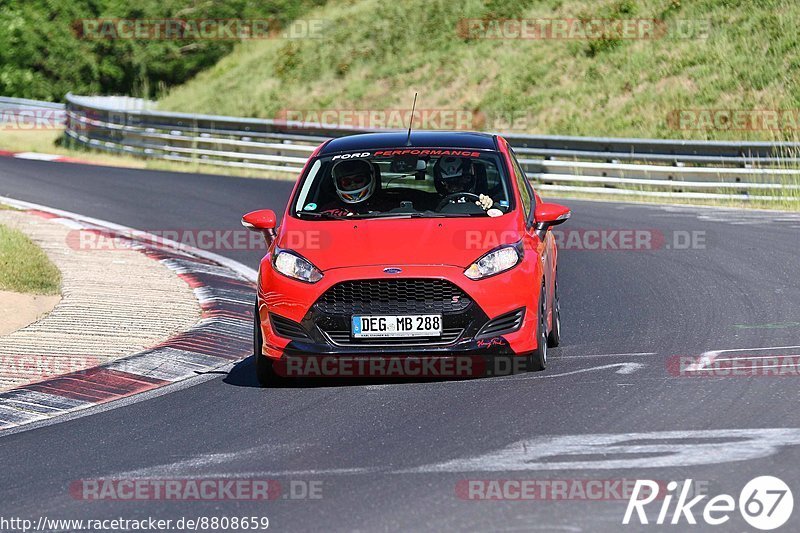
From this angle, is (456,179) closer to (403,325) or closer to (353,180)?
(353,180)

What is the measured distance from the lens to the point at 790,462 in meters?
5.99

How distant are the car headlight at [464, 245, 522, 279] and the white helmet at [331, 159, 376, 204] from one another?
1.33 m

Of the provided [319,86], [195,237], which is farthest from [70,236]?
[319,86]

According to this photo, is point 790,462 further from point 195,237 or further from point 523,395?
point 195,237

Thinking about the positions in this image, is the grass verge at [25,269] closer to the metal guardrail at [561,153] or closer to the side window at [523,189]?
the side window at [523,189]

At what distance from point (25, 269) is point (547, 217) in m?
6.05

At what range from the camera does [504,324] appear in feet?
27.3

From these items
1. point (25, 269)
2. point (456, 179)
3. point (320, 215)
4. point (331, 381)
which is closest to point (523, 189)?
point (456, 179)

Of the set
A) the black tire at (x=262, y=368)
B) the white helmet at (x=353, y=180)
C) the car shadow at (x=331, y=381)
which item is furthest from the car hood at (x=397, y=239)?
the car shadow at (x=331, y=381)

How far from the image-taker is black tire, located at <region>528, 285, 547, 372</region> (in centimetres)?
848

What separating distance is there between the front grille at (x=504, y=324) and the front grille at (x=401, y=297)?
0.20m

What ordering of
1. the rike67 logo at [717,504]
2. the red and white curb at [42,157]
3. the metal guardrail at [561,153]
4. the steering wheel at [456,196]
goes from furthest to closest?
the red and white curb at [42,157]
the metal guardrail at [561,153]
the steering wheel at [456,196]
the rike67 logo at [717,504]

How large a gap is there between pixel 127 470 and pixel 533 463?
2025 millimetres

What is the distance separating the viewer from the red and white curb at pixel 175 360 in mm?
8359
